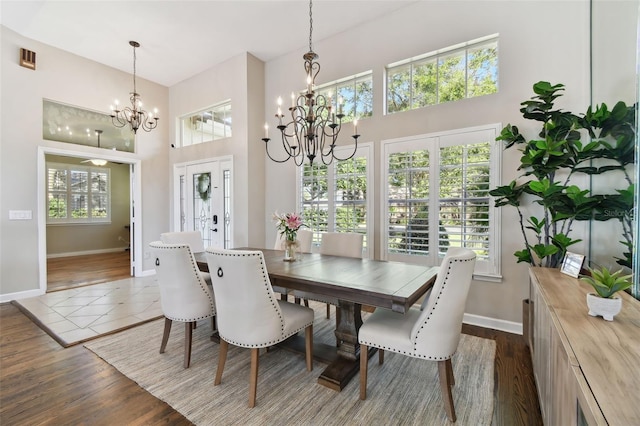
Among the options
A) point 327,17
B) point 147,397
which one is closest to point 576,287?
point 147,397

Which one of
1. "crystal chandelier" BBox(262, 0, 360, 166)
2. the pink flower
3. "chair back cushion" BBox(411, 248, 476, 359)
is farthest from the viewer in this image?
the pink flower

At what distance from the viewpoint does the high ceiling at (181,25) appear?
3.48m

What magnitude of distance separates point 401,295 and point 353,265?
0.83 metres

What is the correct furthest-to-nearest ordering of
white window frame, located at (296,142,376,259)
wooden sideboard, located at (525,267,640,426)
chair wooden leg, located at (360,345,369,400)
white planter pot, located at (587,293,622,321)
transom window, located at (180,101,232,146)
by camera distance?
transom window, located at (180,101,232,146) → white window frame, located at (296,142,376,259) → chair wooden leg, located at (360,345,369,400) → white planter pot, located at (587,293,622,321) → wooden sideboard, located at (525,267,640,426)

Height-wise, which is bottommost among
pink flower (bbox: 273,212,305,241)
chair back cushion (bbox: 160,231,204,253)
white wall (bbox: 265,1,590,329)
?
chair back cushion (bbox: 160,231,204,253)

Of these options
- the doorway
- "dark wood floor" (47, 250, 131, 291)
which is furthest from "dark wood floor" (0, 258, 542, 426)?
"dark wood floor" (47, 250, 131, 291)

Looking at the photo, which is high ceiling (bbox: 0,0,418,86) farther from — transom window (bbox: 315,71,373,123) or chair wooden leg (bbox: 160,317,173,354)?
chair wooden leg (bbox: 160,317,173,354)

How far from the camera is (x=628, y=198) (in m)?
1.97

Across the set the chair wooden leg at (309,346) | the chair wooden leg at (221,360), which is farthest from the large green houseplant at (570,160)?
the chair wooden leg at (221,360)

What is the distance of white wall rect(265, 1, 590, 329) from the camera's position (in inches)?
105

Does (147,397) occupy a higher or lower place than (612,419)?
lower

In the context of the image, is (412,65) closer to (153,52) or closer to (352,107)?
(352,107)

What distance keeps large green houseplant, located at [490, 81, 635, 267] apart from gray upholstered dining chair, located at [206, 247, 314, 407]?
222 centimetres

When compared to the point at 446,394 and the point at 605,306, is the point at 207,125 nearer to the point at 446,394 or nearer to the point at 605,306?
the point at 446,394
